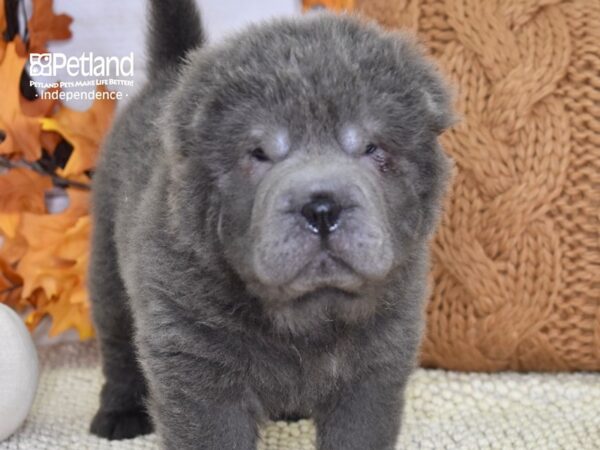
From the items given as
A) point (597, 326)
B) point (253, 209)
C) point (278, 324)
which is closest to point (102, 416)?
point (278, 324)

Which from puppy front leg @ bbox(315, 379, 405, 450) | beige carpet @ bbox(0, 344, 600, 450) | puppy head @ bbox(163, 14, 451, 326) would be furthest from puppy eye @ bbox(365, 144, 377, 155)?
beige carpet @ bbox(0, 344, 600, 450)

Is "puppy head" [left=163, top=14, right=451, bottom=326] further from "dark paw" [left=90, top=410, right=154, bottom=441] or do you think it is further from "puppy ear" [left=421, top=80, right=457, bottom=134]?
"dark paw" [left=90, top=410, right=154, bottom=441]

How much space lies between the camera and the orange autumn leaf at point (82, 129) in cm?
223

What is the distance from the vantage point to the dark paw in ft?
5.88

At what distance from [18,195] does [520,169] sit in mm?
1253

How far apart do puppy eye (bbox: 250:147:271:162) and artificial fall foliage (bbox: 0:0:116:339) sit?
1054 millimetres

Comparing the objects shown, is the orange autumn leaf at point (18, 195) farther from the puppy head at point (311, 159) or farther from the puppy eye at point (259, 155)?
Answer: the puppy eye at point (259, 155)

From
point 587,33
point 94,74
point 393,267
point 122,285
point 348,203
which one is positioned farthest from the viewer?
point 94,74

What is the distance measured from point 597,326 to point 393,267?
872mm

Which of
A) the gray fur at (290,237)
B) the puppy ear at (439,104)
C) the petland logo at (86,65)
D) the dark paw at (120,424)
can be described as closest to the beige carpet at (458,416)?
the dark paw at (120,424)

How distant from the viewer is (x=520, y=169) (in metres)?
1.93

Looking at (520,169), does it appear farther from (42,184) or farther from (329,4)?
(42,184)

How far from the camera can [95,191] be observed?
1.88m

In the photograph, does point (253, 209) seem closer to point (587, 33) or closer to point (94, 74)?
point (587, 33)
